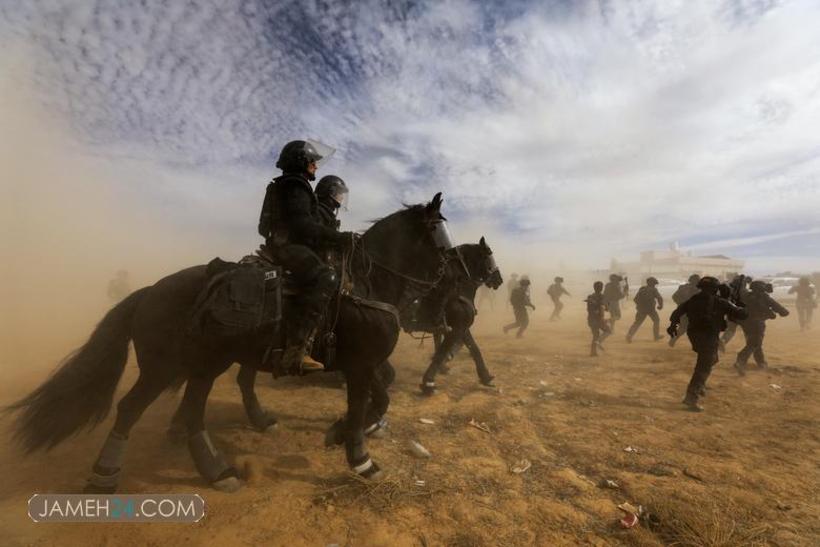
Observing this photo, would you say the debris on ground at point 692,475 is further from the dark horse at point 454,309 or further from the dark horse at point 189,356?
the dark horse at point 454,309

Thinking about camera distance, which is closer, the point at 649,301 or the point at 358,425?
the point at 358,425

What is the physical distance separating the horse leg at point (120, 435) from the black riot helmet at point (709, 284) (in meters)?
8.23

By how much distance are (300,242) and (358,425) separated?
2.04 meters

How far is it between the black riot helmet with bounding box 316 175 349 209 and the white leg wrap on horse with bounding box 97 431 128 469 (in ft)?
10.2

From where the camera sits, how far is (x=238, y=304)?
10.8 feet

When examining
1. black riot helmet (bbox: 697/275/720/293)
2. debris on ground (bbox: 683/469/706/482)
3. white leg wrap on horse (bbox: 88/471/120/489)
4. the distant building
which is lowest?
debris on ground (bbox: 683/469/706/482)

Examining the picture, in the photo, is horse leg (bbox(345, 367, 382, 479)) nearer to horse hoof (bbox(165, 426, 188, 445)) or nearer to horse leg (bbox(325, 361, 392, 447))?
horse leg (bbox(325, 361, 392, 447))

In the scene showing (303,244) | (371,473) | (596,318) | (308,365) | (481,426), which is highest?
(303,244)

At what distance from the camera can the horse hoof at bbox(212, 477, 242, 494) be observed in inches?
139

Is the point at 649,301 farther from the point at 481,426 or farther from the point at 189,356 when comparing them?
the point at 189,356

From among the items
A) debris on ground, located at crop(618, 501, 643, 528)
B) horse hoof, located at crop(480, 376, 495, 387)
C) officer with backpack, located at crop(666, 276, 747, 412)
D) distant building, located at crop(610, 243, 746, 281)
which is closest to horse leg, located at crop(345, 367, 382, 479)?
debris on ground, located at crop(618, 501, 643, 528)

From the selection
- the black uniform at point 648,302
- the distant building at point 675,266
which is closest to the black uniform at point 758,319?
the black uniform at point 648,302

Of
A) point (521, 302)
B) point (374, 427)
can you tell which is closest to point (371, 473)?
point (374, 427)

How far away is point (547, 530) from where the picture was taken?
118 inches
